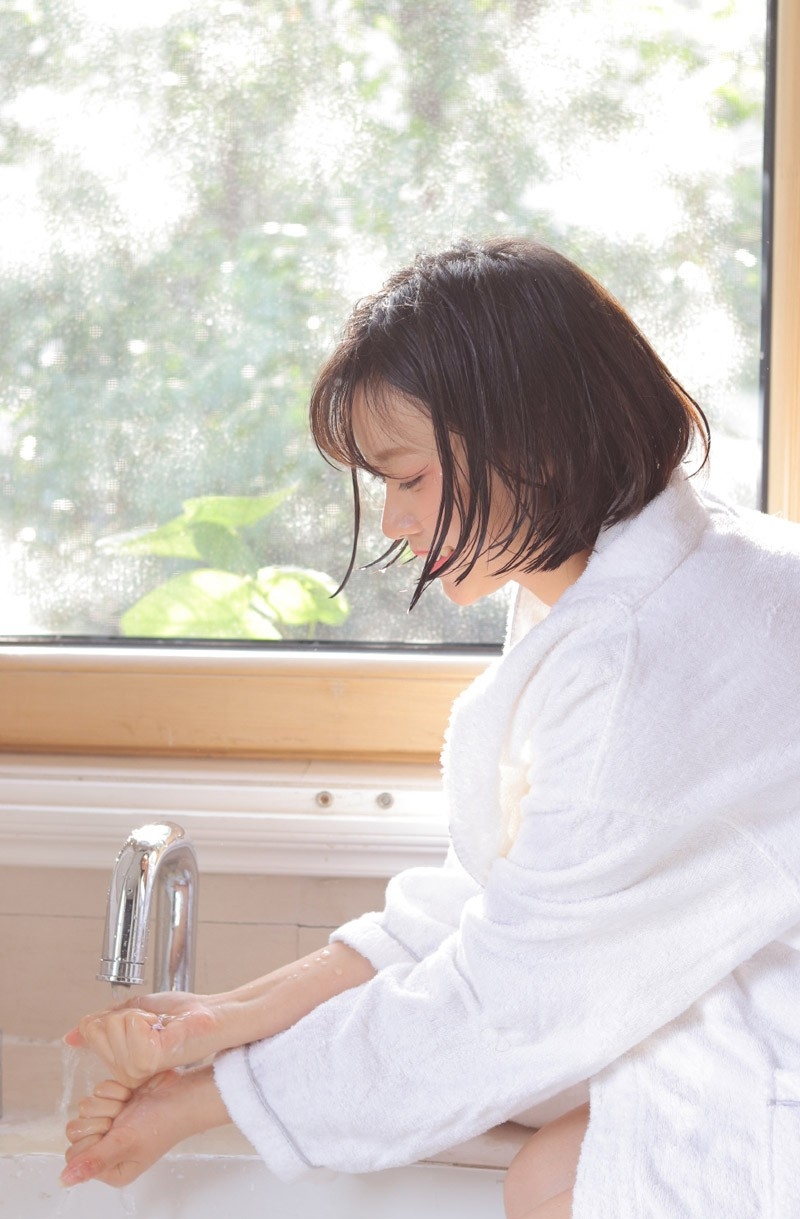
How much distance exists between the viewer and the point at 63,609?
131 cm

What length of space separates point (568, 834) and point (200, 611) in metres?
0.66

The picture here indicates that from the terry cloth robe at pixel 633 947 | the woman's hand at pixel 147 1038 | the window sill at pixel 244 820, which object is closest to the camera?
the terry cloth robe at pixel 633 947

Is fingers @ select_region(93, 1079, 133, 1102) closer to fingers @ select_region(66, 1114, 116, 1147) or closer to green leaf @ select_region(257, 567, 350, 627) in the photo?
fingers @ select_region(66, 1114, 116, 1147)

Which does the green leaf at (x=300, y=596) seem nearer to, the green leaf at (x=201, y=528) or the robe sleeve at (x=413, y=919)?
the green leaf at (x=201, y=528)

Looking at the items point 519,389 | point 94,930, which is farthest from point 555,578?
point 94,930

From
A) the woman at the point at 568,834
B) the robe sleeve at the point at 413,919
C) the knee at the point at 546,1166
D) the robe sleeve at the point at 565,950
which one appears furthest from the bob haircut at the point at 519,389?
the knee at the point at 546,1166

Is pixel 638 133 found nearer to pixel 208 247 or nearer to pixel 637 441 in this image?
pixel 208 247

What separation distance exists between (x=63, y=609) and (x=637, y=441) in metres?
0.72

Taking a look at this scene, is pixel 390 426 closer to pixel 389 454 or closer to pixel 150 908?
pixel 389 454

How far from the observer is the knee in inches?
32.1

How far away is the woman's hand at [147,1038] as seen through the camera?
85cm

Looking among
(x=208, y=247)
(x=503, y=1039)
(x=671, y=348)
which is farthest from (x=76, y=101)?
(x=503, y=1039)

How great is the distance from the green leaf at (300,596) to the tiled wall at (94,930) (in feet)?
0.92

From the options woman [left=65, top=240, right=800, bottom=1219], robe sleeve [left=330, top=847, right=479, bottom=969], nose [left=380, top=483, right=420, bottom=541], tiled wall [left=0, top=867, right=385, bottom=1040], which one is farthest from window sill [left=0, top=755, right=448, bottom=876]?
nose [left=380, top=483, right=420, bottom=541]
